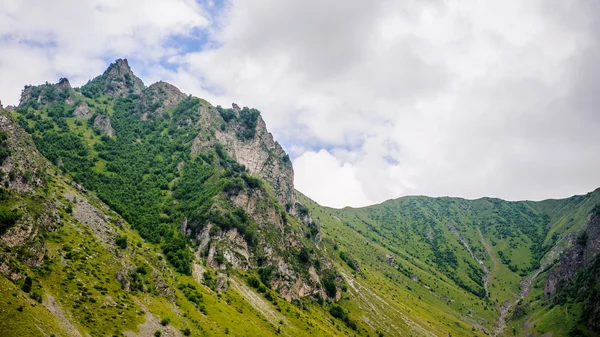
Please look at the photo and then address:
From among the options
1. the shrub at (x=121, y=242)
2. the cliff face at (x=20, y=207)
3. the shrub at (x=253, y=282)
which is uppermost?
the cliff face at (x=20, y=207)

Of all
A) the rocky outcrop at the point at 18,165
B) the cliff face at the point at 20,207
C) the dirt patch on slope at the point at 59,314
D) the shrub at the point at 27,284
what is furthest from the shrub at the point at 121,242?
the shrub at the point at 27,284

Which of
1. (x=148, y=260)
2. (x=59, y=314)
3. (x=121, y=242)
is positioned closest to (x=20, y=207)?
(x=121, y=242)

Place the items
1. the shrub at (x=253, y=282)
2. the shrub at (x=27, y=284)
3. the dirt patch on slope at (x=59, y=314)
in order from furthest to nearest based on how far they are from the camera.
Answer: the shrub at (x=253, y=282), the shrub at (x=27, y=284), the dirt patch on slope at (x=59, y=314)

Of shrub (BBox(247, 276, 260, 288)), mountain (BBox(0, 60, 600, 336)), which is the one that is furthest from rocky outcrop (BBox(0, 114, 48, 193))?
shrub (BBox(247, 276, 260, 288))

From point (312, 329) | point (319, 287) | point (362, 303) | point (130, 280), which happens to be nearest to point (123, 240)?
point (130, 280)

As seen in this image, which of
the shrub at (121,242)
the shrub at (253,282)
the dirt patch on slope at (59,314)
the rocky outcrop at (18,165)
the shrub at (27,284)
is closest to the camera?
the dirt patch on slope at (59,314)

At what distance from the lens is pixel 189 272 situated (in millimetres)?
123688

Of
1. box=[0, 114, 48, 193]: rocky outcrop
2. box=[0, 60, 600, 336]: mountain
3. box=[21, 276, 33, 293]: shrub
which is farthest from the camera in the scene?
box=[0, 114, 48, 193]: rocky outcrop

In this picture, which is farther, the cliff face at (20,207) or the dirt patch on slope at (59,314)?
the cliff face at (20,207)

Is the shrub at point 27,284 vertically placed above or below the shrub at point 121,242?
below

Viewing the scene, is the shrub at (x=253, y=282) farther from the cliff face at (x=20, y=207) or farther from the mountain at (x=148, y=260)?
the cliff face at (x=20, y=207)

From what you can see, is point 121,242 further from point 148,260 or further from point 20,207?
point 20,207

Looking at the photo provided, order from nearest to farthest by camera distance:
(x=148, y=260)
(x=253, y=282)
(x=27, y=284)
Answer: (x=27, y=284) → (x=148, y=260) → (x=253, y=282)

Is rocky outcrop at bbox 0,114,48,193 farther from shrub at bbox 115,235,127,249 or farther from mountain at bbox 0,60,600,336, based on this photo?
shrub at bbox 115,235,127,249
